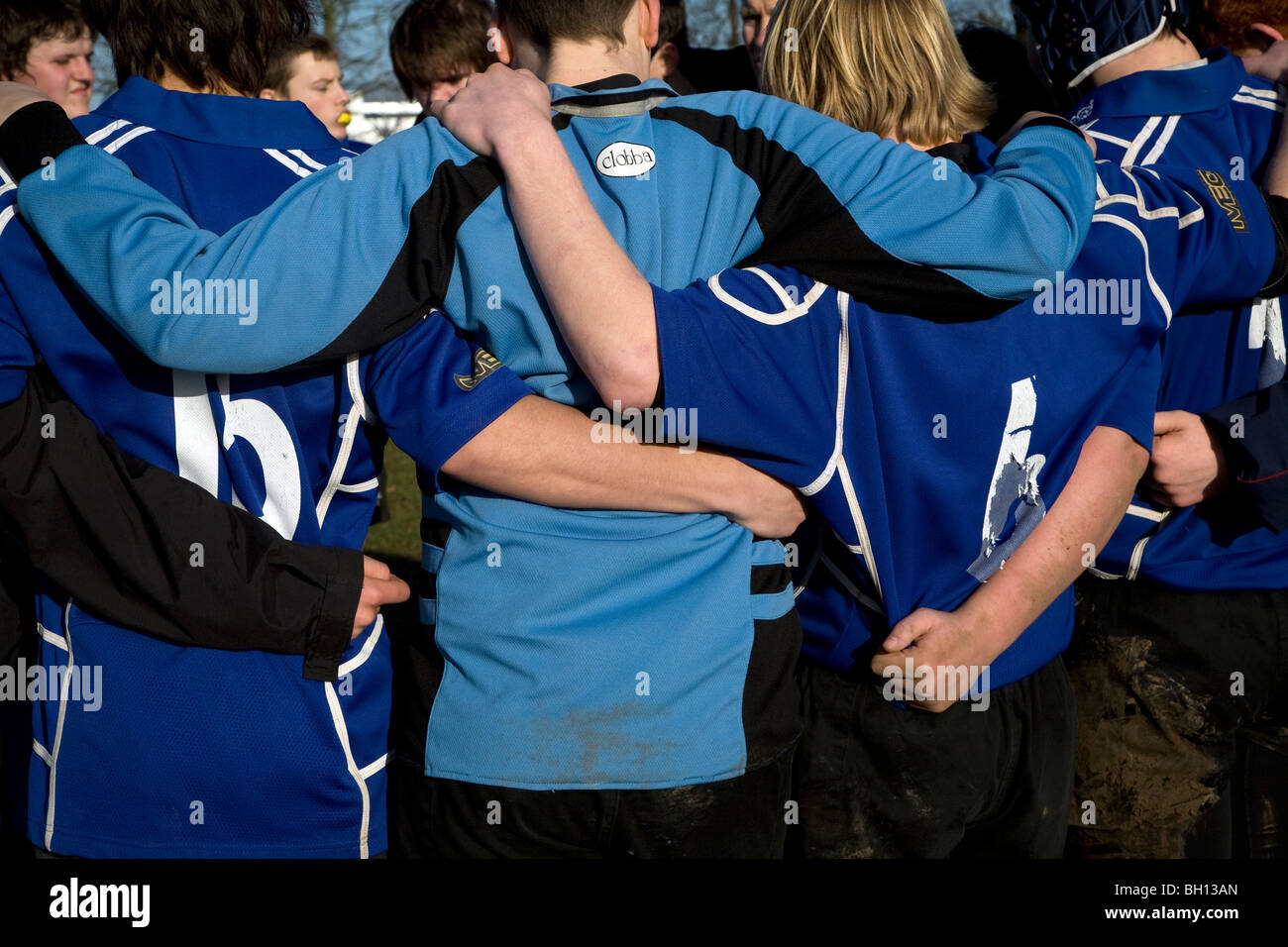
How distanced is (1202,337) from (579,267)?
1464 millimetres

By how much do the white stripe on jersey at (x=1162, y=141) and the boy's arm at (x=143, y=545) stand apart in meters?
1.85

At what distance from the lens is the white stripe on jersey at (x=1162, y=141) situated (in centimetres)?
246

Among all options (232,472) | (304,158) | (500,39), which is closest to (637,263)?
(500,39)

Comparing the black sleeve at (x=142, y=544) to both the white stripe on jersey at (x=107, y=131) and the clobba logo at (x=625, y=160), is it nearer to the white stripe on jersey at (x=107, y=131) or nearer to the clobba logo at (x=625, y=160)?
the white stripe on jersey at (x=107, y=131)

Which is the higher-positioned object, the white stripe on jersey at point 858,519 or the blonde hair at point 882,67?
the blonde hair at point 882,67

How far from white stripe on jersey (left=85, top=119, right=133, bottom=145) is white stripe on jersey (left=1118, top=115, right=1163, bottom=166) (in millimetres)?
1958

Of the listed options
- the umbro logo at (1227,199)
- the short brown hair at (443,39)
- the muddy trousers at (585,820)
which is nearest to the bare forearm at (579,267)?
the muddy trousers at (585,820)

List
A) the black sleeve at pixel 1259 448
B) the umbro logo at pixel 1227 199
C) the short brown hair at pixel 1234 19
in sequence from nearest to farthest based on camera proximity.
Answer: the umbro logo at pixel 1227 199, the black sleeve at pixel 1259 448, the short brown hair at pixel 1234 19

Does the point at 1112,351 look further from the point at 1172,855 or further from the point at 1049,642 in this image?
the point at 1172,855

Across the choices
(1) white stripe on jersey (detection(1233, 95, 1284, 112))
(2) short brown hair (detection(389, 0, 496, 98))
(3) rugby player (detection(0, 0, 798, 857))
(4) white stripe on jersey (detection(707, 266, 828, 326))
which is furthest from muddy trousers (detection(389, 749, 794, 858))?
(2) short brown hair (detection(389, 0, 496, 98))

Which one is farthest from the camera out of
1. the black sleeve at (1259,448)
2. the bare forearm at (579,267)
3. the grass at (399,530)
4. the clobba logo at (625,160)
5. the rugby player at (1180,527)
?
the grass at (399,530)

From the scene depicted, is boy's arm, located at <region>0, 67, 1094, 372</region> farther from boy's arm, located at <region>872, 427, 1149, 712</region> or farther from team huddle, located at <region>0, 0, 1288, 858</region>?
boy's arm, located at <region>872, 427, 1149, 712</region>

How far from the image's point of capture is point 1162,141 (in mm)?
2465

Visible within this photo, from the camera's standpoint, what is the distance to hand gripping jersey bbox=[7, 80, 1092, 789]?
5.59 ft
